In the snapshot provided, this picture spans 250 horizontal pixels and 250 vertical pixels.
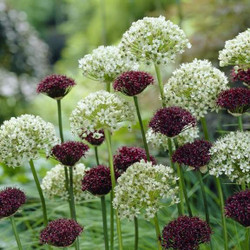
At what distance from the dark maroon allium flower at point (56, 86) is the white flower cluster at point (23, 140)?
4.5 inches

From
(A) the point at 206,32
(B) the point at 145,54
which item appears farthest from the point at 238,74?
(A) the point at 206,32

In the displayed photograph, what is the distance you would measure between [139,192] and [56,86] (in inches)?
21.0

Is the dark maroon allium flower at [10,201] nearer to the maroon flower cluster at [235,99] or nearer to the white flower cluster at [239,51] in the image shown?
the maroon flower cluster at [235,99]

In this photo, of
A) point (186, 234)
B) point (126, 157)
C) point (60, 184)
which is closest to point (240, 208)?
point (186, 234)

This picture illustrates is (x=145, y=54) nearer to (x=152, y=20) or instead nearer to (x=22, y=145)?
(x=152, y=20)

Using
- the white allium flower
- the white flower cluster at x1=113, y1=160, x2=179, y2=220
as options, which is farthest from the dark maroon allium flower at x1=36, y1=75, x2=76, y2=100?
the white flower cluster at x1=113, y1=160, x2=179, y2=220

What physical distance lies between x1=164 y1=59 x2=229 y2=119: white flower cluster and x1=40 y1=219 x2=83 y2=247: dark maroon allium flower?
0.56m

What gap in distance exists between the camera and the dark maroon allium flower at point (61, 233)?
1617 mm

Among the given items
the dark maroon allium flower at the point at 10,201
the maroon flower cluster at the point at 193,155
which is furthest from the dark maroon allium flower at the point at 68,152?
the maroon flower cluster at the point at 193,155

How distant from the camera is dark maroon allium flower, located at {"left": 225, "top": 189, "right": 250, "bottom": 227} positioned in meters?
1.59

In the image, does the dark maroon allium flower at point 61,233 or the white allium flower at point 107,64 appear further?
the white allium flower at point 107,64

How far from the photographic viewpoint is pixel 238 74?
75.9 inches

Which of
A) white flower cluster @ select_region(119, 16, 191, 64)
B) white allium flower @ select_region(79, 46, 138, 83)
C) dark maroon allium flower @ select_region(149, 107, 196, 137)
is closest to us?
dark maroon allium flower @ select_region(149, 107, 196, 137)

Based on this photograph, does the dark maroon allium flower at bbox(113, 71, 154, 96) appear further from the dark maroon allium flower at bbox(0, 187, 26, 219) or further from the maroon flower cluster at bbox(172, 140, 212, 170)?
the dark maroon allium flower at bbox(0, 187, 26, 219)
